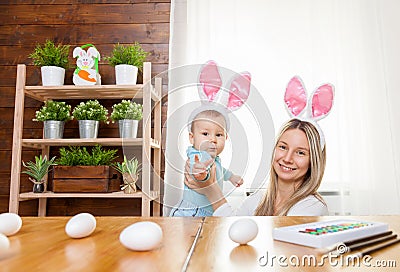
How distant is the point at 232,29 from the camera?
2113 mm

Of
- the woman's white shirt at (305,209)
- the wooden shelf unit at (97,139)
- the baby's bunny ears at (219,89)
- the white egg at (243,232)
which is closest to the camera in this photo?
the white egg at (243,232)

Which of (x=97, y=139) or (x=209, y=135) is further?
(x=97, y=139)

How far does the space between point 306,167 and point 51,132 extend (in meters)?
1.18

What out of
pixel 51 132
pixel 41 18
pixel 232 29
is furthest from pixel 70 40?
→ pixel 232 29

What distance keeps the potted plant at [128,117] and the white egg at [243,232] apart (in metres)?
1.38

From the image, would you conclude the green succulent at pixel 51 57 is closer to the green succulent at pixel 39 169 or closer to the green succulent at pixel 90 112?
the green succulent at pixel 90 112

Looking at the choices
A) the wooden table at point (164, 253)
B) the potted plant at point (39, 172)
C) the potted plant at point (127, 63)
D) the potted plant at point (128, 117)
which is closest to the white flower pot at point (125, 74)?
the potted plant at point (127, 63)

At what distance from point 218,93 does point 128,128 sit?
88cm

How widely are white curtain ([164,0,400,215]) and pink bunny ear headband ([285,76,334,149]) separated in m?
0.44

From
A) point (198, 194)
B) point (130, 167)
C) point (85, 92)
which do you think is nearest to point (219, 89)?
point (198, 194)

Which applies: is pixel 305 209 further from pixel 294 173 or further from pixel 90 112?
pixel 90 112

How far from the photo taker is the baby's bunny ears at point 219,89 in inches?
40.6

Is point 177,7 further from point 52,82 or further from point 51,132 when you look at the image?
point 51,132

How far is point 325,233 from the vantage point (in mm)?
504
